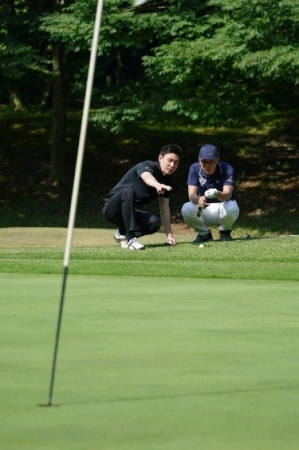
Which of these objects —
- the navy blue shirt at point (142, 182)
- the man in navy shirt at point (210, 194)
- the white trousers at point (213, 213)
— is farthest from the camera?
the white trousers at point (213, 213)

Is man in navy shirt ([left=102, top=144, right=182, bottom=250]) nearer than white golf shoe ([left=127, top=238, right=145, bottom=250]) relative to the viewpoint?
No

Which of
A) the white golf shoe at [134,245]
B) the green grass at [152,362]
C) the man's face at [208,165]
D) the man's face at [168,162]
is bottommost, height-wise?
the white golf shoe at [134,245]

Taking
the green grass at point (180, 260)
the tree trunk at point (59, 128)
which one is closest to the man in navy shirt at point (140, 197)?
the green grass at point (180, 260)

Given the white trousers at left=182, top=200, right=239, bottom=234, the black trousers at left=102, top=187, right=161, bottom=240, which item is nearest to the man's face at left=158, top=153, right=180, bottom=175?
the black trousers at left=102, top=187, right=161, bottom=240

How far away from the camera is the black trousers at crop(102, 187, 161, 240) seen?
1521cm

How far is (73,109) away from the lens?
37188 millimetres

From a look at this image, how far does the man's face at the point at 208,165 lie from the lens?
15.4m

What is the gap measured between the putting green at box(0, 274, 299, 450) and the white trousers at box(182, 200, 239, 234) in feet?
21.5

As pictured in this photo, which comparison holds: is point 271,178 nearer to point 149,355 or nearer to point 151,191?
point 151,191

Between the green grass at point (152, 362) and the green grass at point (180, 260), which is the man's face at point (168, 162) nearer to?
the green grass at point (180, 260)

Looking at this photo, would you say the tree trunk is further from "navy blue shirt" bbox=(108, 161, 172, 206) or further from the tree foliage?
"navy blue shirt" bbox=(108, 161, 172, 206)

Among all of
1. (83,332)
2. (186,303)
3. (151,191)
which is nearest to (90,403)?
(83,332)

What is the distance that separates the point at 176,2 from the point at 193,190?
1006 cm

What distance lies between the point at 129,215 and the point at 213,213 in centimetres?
129
